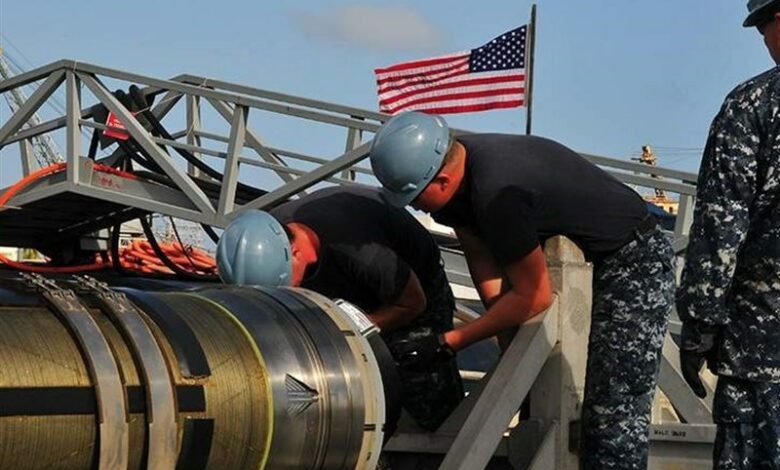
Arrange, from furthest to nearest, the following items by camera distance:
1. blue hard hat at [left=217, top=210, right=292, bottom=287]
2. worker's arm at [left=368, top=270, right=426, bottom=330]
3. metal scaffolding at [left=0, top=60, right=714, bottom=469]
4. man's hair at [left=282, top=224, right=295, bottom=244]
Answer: metal scaffolding at [left=0, top=60, right=714, bottom=469]
worker's arm at [left=368, top=270, right=426, bottom=330]
man's hair at [left=282, top=224, right=295, bottom=244]
blue hard hat at [left=217, top=210, right=292, bottom=287]

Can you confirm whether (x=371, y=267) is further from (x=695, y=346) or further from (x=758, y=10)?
(x=758, y=10)

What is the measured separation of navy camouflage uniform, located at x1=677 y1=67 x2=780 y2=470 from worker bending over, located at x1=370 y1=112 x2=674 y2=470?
2.11 ft

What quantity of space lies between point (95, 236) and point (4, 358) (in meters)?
8.20

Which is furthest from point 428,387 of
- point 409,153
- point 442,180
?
point 409,153

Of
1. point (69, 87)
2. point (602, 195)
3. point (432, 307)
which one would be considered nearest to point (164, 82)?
point (69, 87)

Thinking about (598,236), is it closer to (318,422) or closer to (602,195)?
(602,195)

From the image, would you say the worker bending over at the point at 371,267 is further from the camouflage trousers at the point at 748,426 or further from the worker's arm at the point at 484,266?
the camouflage trousers at the point at 748,426

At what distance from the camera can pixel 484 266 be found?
4.21m

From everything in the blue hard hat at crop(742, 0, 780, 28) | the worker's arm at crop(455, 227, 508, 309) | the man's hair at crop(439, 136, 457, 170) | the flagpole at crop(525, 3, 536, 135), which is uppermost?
the flagpole at crop(525, 3, 536, 135)

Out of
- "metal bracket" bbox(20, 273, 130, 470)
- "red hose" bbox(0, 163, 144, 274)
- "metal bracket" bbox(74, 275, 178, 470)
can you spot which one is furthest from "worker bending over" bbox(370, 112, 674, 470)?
"red hose" bbox(0, 163, 144, 274)

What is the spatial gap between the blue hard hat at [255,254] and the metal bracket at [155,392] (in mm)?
995

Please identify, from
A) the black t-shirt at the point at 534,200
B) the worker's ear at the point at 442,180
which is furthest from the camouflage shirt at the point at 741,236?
the worker's ear at the point at 442,180

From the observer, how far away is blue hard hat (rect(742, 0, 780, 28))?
126 inches

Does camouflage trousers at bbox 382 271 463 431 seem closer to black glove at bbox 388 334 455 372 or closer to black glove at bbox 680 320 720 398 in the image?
black glove at bbox 388 334 455 372
